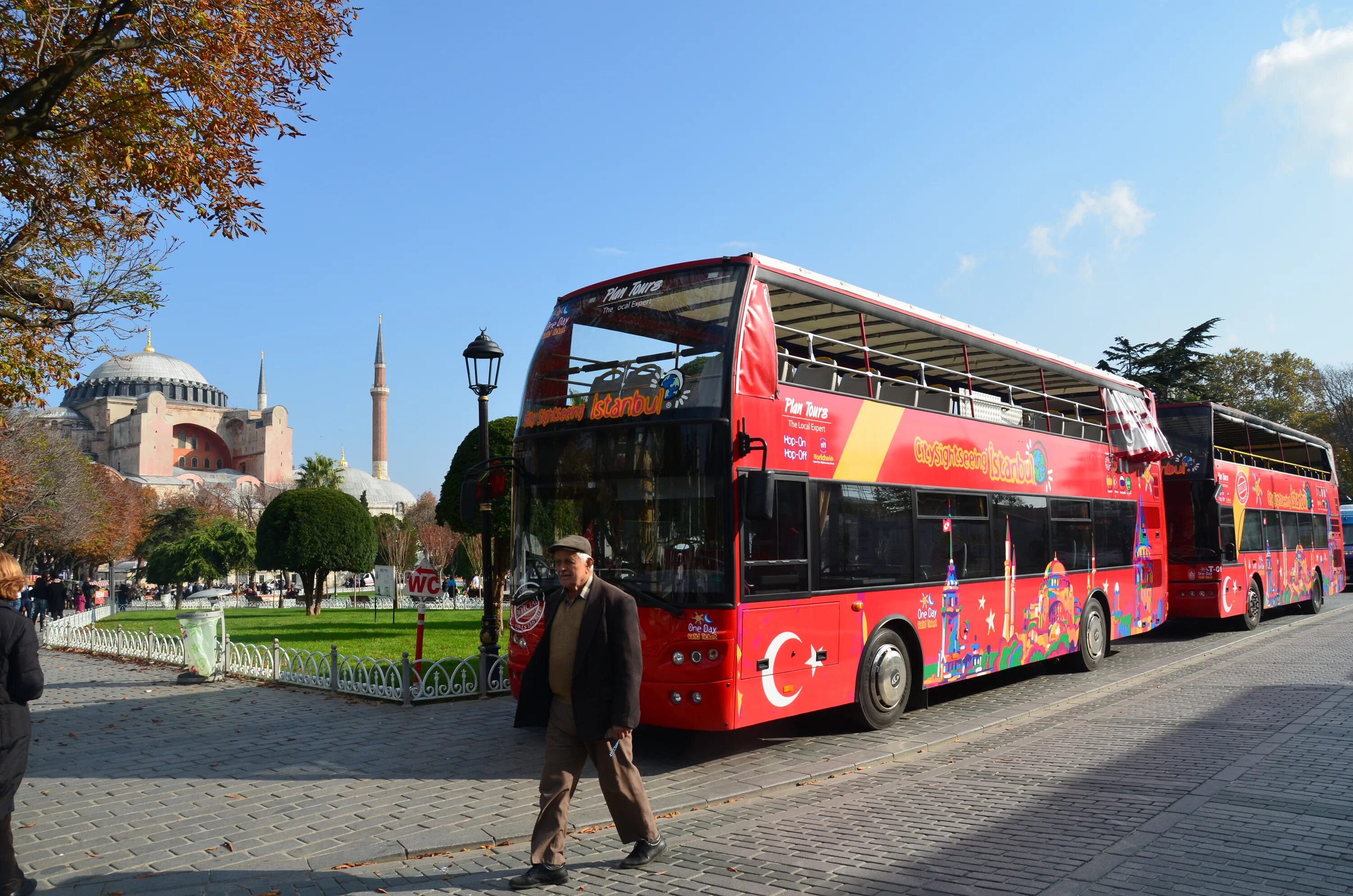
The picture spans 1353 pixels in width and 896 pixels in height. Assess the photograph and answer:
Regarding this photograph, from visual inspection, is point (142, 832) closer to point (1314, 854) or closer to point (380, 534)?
point (1314, 854)

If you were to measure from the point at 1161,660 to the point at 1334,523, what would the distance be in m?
15.4

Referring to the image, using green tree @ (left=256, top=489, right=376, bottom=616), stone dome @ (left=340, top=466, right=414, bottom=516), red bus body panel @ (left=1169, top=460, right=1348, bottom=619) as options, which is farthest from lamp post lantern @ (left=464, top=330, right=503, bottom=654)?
stone dome @ (left=340, top=466, right=414, bottom=516)

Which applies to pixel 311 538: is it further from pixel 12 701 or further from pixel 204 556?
pixel 204 556

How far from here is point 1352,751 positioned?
297 inches

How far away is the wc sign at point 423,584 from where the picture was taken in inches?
471

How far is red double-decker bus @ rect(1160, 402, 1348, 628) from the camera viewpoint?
55.2 feet

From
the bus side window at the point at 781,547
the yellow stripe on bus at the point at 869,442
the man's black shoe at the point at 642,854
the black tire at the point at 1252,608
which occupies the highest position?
the yellow stripe on bus at the point at 869,442

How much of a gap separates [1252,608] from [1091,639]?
7.77m

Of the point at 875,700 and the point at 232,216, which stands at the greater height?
the point at 232,216

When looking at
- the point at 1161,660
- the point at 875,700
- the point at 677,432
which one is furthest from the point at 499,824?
the point at 1161,660

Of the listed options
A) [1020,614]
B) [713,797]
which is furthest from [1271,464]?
[713,797]

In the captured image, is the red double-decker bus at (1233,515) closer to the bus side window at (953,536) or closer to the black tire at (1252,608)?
the black tire at (1252,608)

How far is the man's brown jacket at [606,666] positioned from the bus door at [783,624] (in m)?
2.26

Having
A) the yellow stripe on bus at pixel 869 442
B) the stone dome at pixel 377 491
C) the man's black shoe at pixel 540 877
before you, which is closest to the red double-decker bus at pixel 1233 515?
the yellow stripe on bus at pixel 869 442
